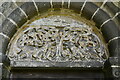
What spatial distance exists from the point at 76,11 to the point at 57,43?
0.50m

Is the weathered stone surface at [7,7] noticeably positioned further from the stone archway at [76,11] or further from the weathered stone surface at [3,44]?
the weathered stone surface at [3,44]

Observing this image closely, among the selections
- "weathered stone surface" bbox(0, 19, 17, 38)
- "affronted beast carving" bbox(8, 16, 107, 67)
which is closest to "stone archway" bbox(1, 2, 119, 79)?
"weathered stone surface" bbox(0, 19, 17, 38)

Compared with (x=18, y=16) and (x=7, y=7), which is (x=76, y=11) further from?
(x=7, y=7)

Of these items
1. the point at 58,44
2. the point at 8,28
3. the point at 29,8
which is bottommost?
the point at 58,44

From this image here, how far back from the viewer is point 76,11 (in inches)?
131

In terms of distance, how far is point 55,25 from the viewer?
3299 millimetres

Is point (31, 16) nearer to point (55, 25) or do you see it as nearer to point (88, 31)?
point (55, 25)

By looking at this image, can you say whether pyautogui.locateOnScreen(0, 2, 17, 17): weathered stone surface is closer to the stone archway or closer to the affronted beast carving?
the stone archway

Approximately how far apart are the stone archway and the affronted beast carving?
0.40ft

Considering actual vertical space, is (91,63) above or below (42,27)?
below

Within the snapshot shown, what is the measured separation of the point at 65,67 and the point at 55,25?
1.92 feet

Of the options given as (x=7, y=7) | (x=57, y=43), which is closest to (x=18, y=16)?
(x=7, y=7)

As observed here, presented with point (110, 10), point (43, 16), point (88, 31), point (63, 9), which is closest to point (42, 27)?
point (43, 16)

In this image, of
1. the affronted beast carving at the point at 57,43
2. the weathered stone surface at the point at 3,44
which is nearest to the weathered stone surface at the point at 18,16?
the affronted beast carving at the point at 57,43
